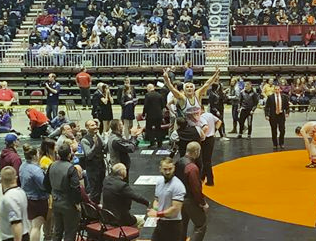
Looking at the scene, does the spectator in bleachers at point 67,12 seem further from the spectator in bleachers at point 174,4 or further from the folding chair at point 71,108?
the folding chair at point 71,108

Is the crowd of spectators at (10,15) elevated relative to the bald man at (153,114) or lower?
elevated

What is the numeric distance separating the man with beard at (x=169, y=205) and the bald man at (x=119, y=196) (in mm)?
537

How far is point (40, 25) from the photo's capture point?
92.6 ft

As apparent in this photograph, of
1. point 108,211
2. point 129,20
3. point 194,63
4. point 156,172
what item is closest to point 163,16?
point 129,20

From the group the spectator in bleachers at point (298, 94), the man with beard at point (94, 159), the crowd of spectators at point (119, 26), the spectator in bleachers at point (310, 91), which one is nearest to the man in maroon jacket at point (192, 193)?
the man with beard at point (94, 159)

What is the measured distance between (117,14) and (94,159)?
1836cm

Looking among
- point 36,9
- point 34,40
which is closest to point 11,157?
point 34,40

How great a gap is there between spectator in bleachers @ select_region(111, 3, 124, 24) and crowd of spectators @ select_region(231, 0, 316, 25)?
14.5ft

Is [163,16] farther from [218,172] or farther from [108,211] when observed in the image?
[108,211]

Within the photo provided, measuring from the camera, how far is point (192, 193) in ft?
28.2

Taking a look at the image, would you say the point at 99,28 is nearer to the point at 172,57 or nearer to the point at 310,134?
the point at 172,57

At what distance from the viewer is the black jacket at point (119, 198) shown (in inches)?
338

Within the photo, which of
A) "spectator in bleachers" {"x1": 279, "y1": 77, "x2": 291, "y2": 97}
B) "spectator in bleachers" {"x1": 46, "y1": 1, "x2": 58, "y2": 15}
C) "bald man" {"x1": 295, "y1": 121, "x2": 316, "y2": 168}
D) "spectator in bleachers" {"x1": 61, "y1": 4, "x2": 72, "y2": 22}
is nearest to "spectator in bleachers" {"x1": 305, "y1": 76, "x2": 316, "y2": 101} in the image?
"spectator in bleachers" {"x1": 279, "y1": 77, "x2": 291, "y2": 97}

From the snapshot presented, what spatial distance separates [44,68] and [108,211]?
59.0ft
